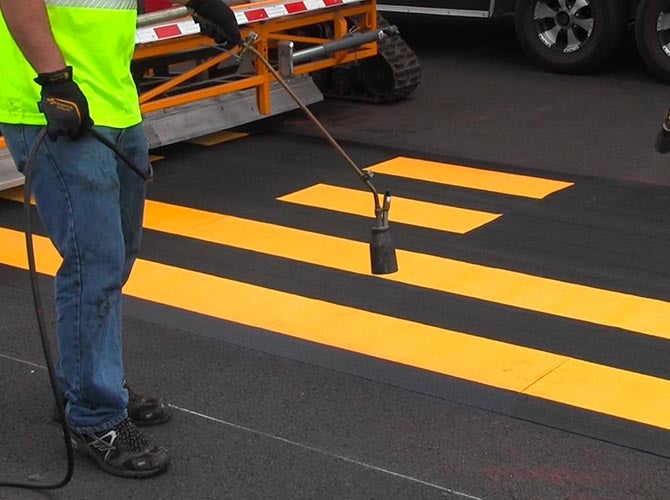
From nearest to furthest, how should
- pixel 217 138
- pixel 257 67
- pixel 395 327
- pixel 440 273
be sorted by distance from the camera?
1. pixel 395 327
2. pixel 440 273
3. pixel 257 67
4. pixel 217 138

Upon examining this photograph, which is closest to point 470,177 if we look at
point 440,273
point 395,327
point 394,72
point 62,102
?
point 440,273

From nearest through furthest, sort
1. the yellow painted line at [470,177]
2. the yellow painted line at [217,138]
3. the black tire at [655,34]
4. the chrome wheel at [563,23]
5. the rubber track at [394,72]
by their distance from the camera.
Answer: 1. the yellow painted line at [470,177]
2. the yellow painted line at [217,138]
3. the rubber track at [394,72]
4. the black tire at [655,34]
5. the chrome wheel at [563,23]

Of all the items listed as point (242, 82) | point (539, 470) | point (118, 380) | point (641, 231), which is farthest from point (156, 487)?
point (242, 82)

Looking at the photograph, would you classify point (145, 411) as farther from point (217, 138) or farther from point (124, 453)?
point (217, 138)

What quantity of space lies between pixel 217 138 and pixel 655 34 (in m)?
3.71

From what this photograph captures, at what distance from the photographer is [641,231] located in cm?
660

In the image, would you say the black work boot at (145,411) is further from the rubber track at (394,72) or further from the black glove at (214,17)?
the rubber track at (394,72)

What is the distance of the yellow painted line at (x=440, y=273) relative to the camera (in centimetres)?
550

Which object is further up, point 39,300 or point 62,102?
point 62,102

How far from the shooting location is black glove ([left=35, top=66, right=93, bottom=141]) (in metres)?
3.66

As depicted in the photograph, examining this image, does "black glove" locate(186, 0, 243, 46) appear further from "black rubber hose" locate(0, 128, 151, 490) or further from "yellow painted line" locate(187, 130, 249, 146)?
"yellow painted line" locate(187, 130, 249, 146)

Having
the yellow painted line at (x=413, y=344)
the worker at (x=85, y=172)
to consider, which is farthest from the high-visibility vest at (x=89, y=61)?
the yellow painted line at (x=413, y=344)

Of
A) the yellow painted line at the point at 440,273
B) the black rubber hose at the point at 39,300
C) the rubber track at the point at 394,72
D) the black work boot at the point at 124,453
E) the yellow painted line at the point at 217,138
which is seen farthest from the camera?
the rubber track at the point at 394,72

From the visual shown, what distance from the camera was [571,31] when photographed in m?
10.7
